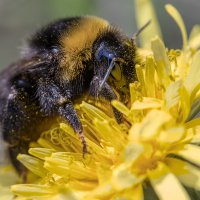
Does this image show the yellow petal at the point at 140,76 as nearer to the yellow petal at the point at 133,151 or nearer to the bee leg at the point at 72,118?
the bee leg at the point at 72,118

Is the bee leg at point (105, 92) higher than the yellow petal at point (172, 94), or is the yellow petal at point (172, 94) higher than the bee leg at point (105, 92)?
the bee leg at point (105, 92)

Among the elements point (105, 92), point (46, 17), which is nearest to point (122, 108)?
point (105, 92)

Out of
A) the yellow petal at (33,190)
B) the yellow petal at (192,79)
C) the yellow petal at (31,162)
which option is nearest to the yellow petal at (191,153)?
the yellow petal at (192,79)

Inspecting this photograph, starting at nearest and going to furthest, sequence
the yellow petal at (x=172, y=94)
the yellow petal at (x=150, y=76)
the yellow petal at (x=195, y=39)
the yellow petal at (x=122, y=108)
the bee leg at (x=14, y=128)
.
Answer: the yellow petal at (x=172, y=94) < the yellow petal at (x=122, y=108) < the yellow petal at (x=150, y=76) < the bee leg at (x=14, y=128) < the yellow petal at (x=195, y=39)

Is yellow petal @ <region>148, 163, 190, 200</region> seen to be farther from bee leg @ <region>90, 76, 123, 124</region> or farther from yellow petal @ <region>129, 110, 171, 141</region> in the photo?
bee leg @ <region>90, 76, 123, 124</region>

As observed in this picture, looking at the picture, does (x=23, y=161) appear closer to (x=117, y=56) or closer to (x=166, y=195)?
(x=117, y=56)

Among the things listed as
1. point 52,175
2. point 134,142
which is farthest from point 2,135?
point 134,142

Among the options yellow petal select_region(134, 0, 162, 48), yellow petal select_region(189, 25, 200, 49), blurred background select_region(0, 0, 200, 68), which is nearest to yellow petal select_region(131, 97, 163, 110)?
yellow petal select_region(189, 25, 200, 49)
